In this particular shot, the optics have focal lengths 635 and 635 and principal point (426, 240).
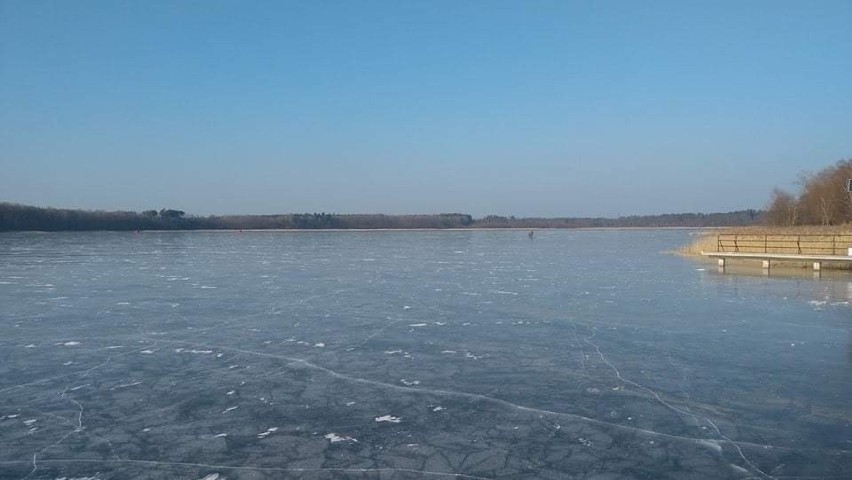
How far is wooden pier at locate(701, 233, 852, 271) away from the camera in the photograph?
17688 millimetres

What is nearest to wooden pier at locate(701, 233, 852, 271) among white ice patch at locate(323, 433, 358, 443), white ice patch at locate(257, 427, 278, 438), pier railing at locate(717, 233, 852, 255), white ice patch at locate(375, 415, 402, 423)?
pier railing at locate(717, 233, 852, 255)

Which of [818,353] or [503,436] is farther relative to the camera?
[818,353]

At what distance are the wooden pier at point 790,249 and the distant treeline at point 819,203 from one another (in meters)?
17.1

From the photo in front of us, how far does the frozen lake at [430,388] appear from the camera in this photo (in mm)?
4098

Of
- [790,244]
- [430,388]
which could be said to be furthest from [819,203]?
[430,388]

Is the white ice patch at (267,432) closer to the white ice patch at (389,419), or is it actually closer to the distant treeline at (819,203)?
the white ice patch at (389,419)

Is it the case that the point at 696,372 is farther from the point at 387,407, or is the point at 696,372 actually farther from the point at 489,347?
the point at 387,407

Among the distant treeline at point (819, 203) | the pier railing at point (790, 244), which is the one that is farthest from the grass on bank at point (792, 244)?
the distant treeline at point (819, 203)

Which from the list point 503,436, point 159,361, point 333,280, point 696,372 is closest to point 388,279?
point 333,280

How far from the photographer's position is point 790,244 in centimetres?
2211

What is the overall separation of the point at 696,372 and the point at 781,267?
608 inches

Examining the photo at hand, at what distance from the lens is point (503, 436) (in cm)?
450

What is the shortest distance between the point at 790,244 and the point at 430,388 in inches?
813

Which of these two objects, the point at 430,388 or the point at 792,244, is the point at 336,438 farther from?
the point at 792,244
